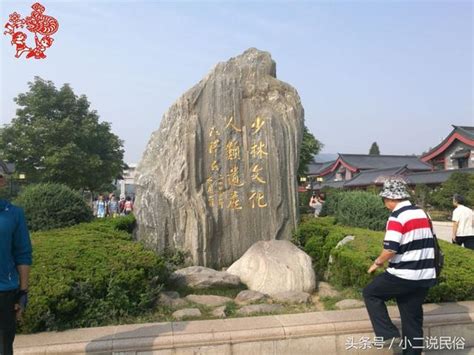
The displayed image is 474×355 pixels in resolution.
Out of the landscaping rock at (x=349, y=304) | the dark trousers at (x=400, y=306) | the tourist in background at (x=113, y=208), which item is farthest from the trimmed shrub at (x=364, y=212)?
the tourist in background at (x=113, y=208)

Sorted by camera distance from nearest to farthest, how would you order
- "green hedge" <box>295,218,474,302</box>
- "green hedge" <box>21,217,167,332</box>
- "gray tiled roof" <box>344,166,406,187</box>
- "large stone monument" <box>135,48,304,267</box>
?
"green hedge" <box>21,217,167,332</box> → "green hedge" <box>295,218,474,302</box> → "large stone monument" <box>135,48,304,267</box> → "gray tiled roof" <box>344,166,406,187</box>

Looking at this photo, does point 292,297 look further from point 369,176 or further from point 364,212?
point 369,176

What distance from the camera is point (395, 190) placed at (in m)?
3.29

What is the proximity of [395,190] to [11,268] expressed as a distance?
2755 millimetres

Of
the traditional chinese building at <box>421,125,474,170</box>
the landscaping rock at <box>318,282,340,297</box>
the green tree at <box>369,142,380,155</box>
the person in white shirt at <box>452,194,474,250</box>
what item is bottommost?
the landscaping rock at <box>318,282,340,297</box>

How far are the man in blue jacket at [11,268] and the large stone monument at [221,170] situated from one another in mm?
3791

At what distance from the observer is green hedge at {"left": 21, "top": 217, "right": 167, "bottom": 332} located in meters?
3.77

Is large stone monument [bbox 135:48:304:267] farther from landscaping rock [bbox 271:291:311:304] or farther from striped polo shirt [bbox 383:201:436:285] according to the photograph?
striped polo shirt [bbox 383:201:436:285]

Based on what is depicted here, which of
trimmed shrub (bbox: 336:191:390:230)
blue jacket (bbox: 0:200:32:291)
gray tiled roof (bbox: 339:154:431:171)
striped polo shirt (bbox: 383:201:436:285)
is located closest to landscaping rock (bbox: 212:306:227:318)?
striped polo shirt (bbox: 383:201:436:285)

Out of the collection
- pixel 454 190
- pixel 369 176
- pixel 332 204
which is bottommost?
pixel 332 204

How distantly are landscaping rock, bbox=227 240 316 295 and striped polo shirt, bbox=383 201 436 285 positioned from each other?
7.29 feet

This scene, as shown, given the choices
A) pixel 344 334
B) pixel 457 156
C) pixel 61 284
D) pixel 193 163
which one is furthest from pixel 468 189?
pixel 61 284

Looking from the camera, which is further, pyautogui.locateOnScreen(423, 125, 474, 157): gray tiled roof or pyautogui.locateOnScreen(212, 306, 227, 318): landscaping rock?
pyautogui.locateOnScreen(423, 125, 474, 157): gray tiled roof

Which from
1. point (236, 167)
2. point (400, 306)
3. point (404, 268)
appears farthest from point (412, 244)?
point (236, 167)
